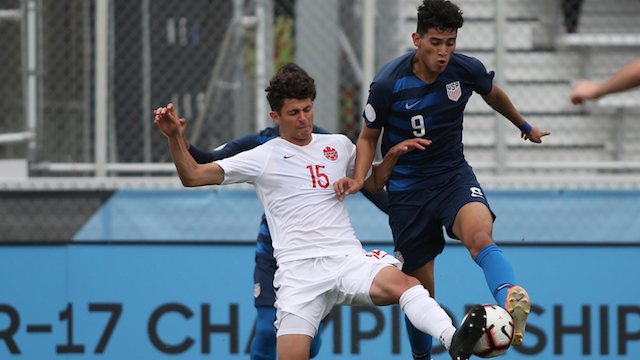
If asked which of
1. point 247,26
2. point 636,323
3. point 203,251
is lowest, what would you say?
point 636,323

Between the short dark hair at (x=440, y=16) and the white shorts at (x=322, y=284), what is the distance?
48.4 inches

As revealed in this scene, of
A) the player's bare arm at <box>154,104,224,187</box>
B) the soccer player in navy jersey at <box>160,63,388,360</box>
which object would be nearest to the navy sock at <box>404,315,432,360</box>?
the soccer player in navy jersey at <box>160,63,388,360</box>

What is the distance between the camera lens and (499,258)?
396cm

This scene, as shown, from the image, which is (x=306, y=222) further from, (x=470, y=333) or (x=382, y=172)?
(x=470, y=333)

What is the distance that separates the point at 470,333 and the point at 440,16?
1599 mm

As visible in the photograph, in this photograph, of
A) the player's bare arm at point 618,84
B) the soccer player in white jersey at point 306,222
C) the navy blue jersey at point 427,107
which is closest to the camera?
the player's bare arm at point 618,84

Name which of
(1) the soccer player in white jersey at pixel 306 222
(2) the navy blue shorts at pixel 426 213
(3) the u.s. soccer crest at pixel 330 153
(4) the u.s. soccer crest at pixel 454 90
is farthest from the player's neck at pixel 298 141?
(4) the u.s. soccer crest at pixel 454 90

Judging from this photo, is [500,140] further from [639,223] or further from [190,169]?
[190,169]

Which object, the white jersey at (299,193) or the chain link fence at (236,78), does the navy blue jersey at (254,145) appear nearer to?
the white jersey at (299,193)

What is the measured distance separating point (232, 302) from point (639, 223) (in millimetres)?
3141

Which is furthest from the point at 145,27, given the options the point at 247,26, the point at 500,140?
the point at 500,140

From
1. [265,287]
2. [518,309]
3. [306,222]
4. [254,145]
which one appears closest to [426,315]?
[518,309]

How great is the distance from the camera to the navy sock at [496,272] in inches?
150

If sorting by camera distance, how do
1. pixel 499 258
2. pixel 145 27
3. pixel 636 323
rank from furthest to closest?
pixel 145 27 < pixel 636 323 < pixel 499 258
